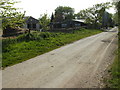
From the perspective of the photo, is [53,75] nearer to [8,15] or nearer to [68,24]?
[8,15]

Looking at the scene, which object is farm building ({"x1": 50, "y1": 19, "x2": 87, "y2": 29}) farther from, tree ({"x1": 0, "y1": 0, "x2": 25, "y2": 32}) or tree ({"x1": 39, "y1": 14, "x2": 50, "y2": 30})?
tree ({"x1": 0, "y1": 0, "x2": 25, "y2": 32})

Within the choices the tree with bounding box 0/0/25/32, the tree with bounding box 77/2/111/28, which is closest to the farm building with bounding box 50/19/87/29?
the tree with bounding box 77/2/111/28

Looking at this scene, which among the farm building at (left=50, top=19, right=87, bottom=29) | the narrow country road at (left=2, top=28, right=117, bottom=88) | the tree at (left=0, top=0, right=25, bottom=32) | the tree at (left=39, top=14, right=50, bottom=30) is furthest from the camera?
the farm building at (left=50, top=19, right=87, bottom=29)

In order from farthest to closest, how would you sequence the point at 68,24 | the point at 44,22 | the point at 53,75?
the point at 68,24 → the point at 44,22 → the point at 53,75

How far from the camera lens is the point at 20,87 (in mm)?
6312

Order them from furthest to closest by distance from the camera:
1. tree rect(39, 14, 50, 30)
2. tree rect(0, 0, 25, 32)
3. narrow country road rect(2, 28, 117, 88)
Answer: tree rect(39, 14, 50, 30)
tree rect(0, 0, 25, 32)
narrow country road rect(2, 28, 117, 88)

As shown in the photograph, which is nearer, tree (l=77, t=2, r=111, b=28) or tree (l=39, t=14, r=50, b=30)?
tree (l=39, t=14, r=50, b=30)

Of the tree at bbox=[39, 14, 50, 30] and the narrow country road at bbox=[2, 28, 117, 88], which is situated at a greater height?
the tree at bbox=[39, 14, 50, 30]

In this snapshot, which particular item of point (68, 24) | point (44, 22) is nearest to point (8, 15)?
point (44, 22)

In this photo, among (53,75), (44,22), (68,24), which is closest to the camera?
(53,75)

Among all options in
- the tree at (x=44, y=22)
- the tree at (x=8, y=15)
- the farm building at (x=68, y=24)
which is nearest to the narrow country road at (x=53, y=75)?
the tree at (x=8, y=15)

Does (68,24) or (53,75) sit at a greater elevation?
(68,24)

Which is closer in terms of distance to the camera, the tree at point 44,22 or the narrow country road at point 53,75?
the narrow country road at point 53,75

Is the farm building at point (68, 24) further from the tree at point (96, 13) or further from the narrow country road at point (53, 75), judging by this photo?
the narrow country road at point (53, 75)
